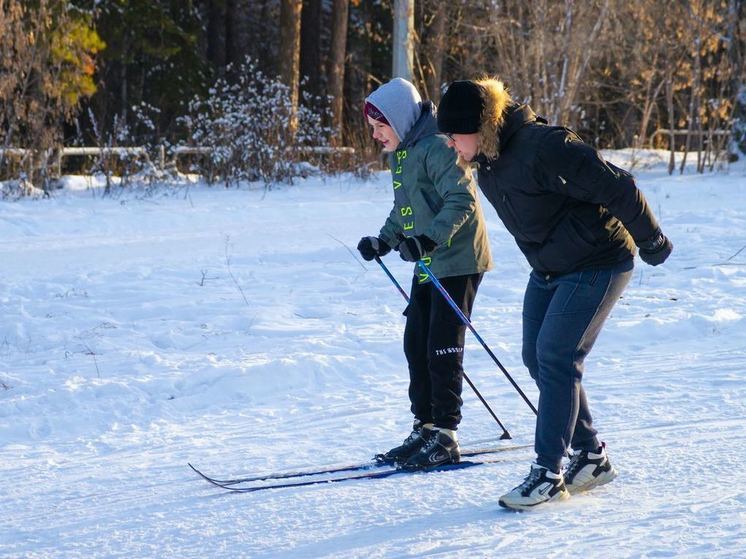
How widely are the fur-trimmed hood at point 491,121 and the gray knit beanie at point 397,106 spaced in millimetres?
662

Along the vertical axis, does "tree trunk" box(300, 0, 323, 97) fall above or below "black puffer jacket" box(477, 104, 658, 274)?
above

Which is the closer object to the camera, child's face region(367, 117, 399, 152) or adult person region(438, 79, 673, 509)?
adult person region(438, 79, 673, 509)

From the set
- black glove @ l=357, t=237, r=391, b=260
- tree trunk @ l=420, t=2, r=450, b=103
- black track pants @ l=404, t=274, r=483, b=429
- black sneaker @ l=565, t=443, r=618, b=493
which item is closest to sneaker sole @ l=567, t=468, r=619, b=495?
black sneaker @ l=565, t=443, r=618, b=493

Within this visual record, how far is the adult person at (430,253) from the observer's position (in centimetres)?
452

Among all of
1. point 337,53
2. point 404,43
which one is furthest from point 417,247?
point 337,53

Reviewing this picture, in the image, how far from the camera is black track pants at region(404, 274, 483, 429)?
461 cm

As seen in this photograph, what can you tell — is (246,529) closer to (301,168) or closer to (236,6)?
(301,168)

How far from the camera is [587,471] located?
13.9 feet

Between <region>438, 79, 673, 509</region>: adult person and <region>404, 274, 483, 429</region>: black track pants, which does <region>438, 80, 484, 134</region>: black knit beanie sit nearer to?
<region>438, 79, 673, 509</region>: adult person

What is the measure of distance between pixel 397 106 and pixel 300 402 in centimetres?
193

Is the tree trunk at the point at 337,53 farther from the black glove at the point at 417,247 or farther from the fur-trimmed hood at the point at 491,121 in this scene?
the fur-trimmed hood at the point at 491,121

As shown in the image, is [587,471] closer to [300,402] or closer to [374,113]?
[374,113]

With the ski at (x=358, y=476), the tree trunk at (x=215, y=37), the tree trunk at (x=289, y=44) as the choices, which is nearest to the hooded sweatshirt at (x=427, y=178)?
the ski at (x=358, y=476)

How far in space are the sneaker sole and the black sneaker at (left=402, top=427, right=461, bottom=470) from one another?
24.7 inches
